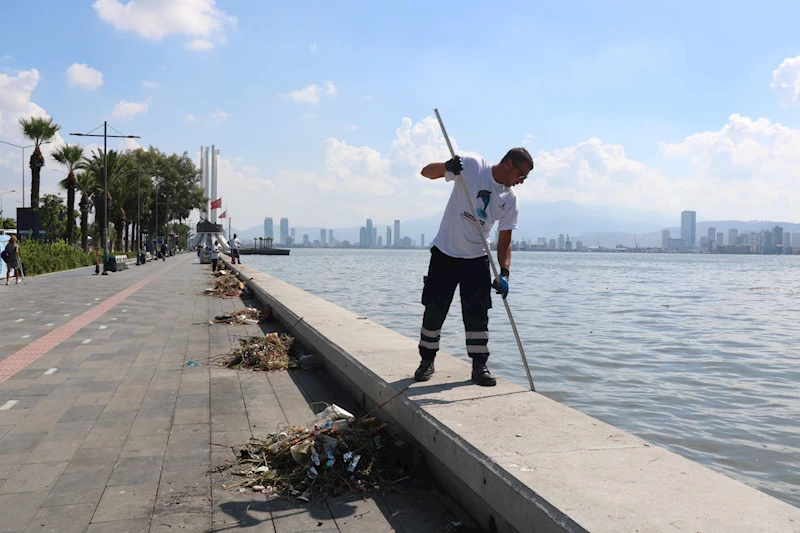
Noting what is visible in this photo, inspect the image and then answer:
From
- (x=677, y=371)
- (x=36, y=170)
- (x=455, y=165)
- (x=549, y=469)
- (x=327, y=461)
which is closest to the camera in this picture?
(x=549, y=469)

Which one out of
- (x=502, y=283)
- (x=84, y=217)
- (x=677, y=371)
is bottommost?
(x=677, y=371)

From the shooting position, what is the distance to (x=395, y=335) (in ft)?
23.7

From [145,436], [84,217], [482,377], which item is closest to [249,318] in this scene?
[145,436]

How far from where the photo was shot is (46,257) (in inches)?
1160

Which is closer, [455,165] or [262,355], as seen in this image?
[455,165]

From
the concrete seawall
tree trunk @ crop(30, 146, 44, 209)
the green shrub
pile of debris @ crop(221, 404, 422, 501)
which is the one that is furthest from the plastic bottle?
tree trunk @ crop(30, 146, 44, 209)

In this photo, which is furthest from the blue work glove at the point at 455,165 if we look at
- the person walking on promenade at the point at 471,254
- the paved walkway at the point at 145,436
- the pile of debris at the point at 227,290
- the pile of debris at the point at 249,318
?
the pile of debris at the point at 227,290

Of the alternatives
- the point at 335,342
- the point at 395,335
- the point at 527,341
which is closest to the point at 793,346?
the point at 527,341

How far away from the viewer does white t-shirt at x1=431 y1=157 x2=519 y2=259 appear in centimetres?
465

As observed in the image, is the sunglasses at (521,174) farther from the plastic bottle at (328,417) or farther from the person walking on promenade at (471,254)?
the plastic bottle at (328,417)

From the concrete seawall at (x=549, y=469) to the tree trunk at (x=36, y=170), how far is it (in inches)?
1476

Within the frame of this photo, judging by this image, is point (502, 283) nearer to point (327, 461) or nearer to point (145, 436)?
point (327, 461)

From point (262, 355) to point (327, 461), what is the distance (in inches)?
148

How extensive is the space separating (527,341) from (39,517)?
10.9 meters
